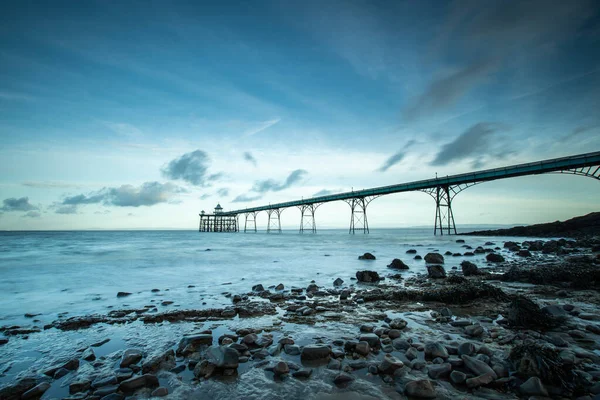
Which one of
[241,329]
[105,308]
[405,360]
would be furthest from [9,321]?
[405,360]

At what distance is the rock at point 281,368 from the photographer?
3634 mm

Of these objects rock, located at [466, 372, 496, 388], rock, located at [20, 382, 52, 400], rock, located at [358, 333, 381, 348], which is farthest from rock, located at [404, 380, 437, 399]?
rock, located at [20, 382, 52, 400]

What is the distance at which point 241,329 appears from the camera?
207 inches

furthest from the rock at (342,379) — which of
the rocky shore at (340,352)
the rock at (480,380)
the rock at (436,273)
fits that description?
the rock at (436,273)

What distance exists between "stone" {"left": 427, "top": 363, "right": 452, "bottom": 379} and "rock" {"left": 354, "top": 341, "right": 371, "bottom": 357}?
35.6 inches

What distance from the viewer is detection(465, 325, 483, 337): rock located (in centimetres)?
472

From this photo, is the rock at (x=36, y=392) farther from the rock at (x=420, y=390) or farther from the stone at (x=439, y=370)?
the stone at (x=439, y=370)

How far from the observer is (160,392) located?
3.25m

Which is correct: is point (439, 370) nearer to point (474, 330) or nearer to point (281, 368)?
point (474, 330)

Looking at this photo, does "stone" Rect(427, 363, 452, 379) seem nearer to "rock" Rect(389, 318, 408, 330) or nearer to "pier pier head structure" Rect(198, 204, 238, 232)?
"rock" Rect(389, 318, 408, 330)

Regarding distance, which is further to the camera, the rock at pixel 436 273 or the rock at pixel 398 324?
the rock at pixel 436 273

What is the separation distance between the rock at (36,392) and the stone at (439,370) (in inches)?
196

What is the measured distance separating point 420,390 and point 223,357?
2.65 metres

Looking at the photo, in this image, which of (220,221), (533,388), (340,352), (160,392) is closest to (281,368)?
(340,352)
